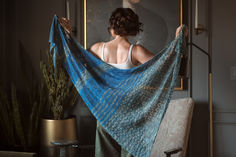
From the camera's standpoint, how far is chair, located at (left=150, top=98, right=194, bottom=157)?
204 cm

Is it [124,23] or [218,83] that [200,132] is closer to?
[218,83]

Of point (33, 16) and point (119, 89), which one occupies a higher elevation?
point (33, 16)

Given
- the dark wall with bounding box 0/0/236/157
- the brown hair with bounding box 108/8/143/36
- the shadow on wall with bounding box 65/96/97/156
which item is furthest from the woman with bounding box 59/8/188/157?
the shadow on wall with bounding box 65/96/97/156

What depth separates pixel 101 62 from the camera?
1.89 m

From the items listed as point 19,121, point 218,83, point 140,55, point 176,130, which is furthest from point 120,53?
point 19,121

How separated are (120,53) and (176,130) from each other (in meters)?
0.78

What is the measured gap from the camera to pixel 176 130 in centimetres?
209

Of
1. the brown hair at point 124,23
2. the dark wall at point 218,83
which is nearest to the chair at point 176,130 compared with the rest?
the dark wall at point 218,83

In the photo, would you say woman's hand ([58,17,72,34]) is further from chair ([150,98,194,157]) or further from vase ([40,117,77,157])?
chair ([150,98,194,157])

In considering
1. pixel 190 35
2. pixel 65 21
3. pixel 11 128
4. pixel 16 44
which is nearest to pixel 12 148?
pixel 11 128

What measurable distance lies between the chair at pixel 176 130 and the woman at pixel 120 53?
432 mm

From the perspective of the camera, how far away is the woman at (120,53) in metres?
1.85

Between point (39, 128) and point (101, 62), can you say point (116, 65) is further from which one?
point (39, 128)

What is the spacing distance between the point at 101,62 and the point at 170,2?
3.52 feet
